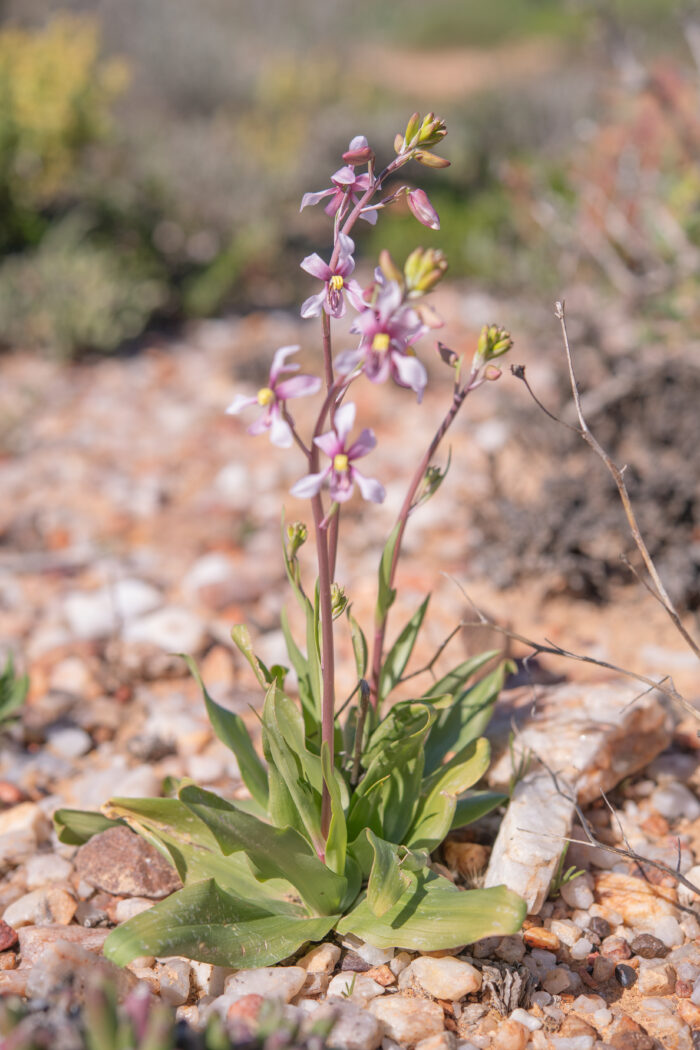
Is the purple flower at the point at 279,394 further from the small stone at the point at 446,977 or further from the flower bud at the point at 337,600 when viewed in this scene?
the small stone at the point at 446,977

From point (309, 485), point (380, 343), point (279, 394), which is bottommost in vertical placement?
point (309, 485)

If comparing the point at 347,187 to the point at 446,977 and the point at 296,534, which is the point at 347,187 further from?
the point at 446,977

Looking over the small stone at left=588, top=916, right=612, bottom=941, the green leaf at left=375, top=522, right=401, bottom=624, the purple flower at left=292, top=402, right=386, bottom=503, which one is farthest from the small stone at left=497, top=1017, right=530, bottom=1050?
the purple flower at left=292, top=402, right=386, bottom=503

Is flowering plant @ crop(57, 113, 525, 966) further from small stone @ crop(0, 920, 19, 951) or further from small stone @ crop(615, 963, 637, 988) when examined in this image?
small stone @ crop(615, 963, 637, 988)

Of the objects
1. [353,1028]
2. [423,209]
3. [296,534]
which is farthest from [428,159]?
[353,1028]

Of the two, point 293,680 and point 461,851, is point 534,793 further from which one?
point 293,680
